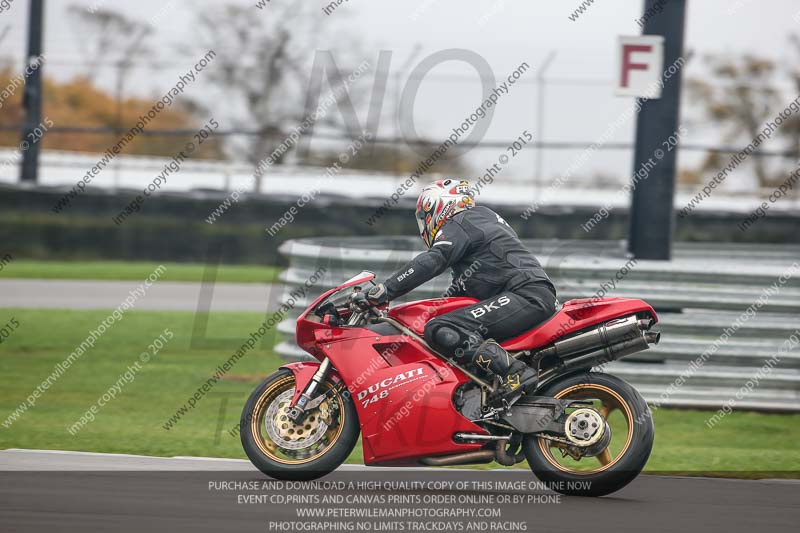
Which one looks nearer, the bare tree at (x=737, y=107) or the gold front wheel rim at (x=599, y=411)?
the gold front wheel rim at (x=599, y=411)

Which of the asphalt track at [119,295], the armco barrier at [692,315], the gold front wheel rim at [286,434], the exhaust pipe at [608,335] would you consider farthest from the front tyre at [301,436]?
the asphalt track at [119,295]

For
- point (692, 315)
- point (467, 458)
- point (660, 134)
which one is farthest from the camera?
point (660, 134)

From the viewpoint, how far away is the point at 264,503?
629 centimetres

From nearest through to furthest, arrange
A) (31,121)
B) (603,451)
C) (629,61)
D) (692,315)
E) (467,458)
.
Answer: (603,451), (467,458), (692,315), (629,61), (31,121)

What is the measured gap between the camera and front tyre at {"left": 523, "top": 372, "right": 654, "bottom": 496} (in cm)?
662

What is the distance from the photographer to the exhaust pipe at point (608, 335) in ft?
22.5

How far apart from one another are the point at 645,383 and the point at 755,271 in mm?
1362

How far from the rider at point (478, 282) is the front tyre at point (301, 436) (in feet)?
2.17

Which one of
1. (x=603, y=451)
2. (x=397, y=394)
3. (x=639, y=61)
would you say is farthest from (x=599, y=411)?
(x=639, y=61)

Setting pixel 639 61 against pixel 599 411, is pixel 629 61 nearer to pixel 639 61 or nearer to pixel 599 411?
pixel 639 61

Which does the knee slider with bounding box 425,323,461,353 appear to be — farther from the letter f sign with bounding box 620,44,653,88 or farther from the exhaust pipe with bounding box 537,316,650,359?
the letter f sign with bounding box 620,44,653,88

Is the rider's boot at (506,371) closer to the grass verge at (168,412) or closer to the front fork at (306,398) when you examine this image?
the front fork at (306,398)

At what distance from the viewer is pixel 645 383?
9688mm

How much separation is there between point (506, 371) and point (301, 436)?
4.05 ft
